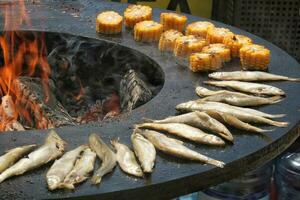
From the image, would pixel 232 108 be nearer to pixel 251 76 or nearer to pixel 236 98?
pixel 236 98

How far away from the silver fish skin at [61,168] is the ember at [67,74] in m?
1.33

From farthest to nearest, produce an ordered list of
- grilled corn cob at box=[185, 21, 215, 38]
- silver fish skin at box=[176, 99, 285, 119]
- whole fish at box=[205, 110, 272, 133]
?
grilled corn cob at box=[185, 21, 215, 38] < silver fish skin at box=[176, 99, 285, 119] < whole fish at box=[205, 110, 272, 133]

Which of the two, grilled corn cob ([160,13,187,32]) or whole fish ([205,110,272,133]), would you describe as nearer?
whole fish ([205,110,272,133])

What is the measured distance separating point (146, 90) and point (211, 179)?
1.42 metres

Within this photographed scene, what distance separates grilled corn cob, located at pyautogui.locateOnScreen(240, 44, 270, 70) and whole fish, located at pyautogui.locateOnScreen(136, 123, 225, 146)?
1.09m

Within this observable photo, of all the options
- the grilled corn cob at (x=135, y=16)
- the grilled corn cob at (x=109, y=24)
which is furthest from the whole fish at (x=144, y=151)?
the grilled corn cob at (x=135, y=16)

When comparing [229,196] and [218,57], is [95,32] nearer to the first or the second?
[218,57]

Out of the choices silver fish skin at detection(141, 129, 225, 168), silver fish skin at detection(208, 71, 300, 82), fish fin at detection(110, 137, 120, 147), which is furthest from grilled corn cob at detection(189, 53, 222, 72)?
fish fin at detection(110, 137, 120, 147)

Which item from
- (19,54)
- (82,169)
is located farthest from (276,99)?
(19,54)

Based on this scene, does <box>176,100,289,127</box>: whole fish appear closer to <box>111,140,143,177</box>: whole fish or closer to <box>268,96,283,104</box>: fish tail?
<box>268,96,283,104</box>: fish tail

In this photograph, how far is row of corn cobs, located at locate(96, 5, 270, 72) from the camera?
158 inches

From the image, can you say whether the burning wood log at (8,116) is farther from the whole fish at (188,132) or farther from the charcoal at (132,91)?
the whole fish at (188,132)

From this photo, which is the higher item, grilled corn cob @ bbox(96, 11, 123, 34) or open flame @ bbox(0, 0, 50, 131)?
grilled corn cob @ bbox(96, 11, 123, 34)

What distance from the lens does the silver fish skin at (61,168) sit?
8.42 ft
